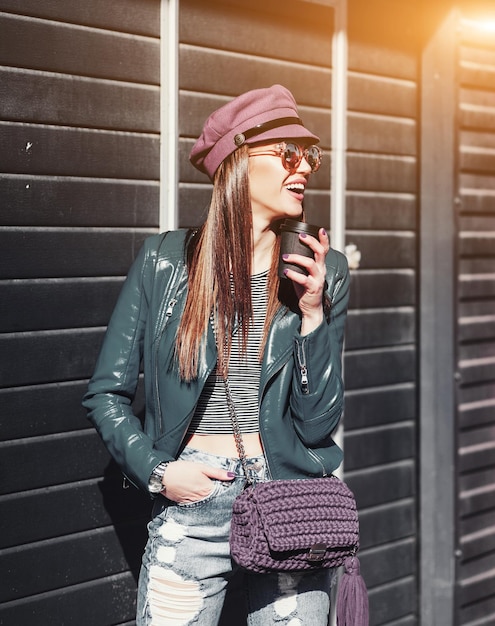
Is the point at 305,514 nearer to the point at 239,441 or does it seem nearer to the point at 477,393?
the point at 239,441

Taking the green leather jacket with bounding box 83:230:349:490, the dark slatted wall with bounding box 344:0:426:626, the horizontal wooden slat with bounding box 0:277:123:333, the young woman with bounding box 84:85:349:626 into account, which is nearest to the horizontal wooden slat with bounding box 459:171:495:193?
the dark slatted wall with bounding box 344:0:426:626

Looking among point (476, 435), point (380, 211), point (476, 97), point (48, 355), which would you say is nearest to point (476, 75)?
point (476, 97)

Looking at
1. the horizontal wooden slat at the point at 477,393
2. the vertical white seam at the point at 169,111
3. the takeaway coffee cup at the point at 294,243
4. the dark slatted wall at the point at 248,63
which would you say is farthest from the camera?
the horizontal wooden slat at the point at 477,393

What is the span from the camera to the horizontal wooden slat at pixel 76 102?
3684 mm

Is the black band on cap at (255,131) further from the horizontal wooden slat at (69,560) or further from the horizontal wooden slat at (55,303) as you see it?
the horizontal wooden slat at (69,560)

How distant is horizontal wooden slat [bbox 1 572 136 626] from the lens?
380cm

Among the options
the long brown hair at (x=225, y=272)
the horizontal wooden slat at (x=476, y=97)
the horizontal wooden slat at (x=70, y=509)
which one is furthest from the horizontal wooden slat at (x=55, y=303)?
the horizontal wooden slat at (x=476, y=97)

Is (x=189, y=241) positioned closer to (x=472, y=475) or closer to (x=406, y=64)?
(x=406, y=64)

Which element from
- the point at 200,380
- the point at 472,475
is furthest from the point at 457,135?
the point at 200,380

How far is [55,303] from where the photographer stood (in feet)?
12.6

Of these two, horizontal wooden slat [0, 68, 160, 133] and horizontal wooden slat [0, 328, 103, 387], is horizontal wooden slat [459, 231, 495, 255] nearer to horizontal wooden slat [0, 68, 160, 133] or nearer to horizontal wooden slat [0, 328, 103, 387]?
horizontal wooden slat [0, 68, 160, 133]

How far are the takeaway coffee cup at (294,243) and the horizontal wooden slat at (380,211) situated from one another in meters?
2.11

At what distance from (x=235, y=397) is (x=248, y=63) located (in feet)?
6.83

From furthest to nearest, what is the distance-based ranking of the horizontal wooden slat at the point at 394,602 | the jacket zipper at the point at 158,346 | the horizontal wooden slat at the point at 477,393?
the horizontal wooden slat at the point at 477,393 < the horizontal wooden slat at the point at 394,602 < the jacket zipper at the point at 158,346
